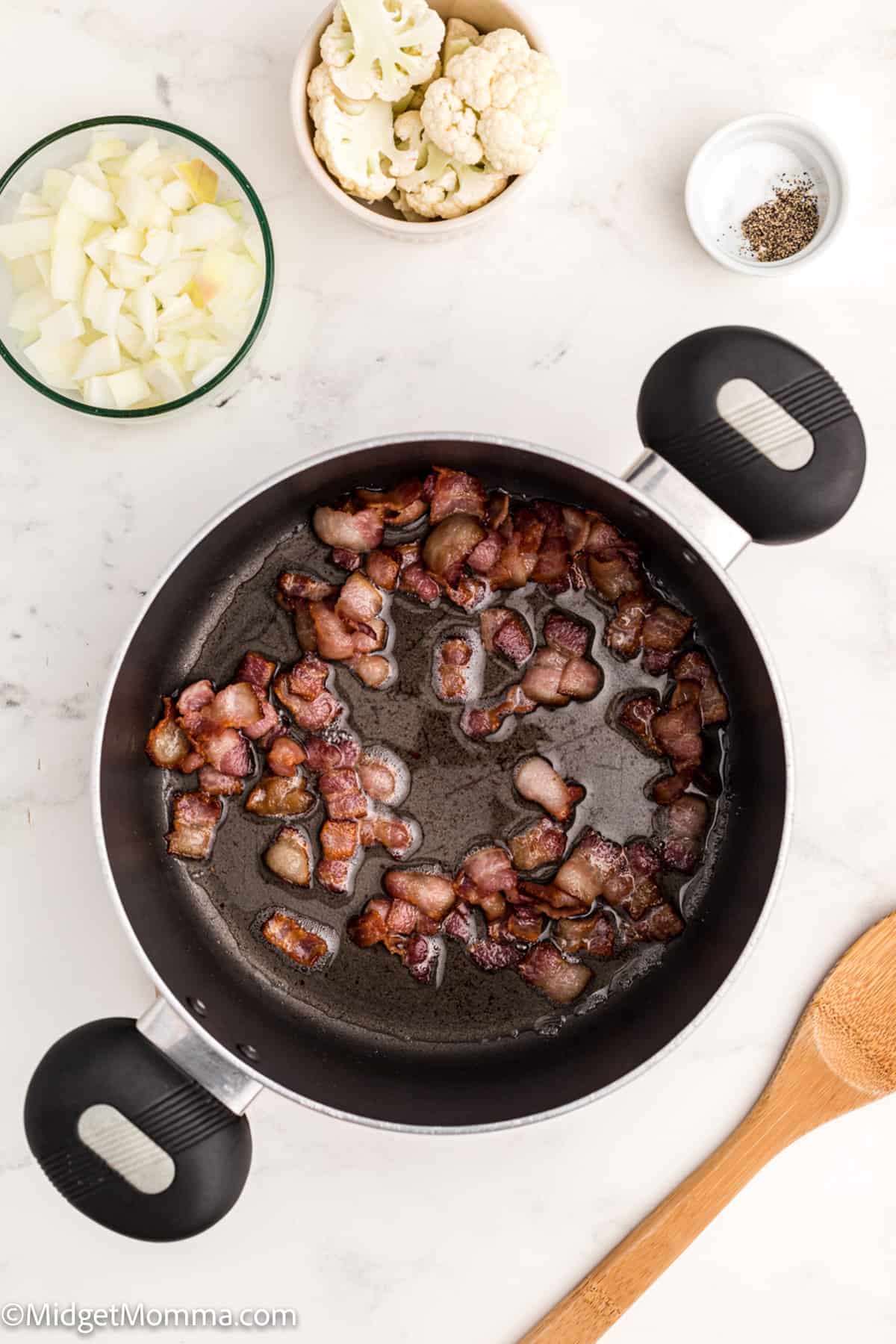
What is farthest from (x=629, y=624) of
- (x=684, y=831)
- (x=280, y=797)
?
(x=280, y=797)

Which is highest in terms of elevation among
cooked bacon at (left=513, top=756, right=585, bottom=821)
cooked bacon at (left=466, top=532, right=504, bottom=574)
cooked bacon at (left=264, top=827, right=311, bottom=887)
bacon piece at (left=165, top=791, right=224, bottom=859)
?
cooked bacon at (left=466, top=532, right=504, bottom=574)

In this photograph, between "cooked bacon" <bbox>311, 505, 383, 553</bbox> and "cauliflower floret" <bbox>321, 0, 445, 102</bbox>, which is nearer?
"cauliflower floret" <bbox>321, 0, 445, 102</bbox>

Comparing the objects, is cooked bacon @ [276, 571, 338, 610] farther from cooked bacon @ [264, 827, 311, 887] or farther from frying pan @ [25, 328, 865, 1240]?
cooked bacon @ [264, 827, 311, 887]

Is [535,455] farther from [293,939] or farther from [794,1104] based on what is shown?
[794,1104]

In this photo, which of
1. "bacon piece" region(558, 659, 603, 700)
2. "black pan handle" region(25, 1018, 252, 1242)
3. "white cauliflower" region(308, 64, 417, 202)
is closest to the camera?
"black pan handle" region(25, 1018, 252, 1242)

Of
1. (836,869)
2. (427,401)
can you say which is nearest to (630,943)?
(836,869)

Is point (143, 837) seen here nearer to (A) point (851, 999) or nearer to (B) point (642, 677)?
(B) point (642, 677)

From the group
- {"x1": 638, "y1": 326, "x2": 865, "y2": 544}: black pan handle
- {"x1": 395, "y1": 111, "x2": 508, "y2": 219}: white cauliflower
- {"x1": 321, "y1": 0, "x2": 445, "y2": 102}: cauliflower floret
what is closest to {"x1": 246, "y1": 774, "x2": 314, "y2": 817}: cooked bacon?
{"x1": 638, "y1": 326, "x2": 865, "y2": 544}: black pan handle
